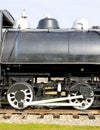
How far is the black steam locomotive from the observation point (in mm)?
11203

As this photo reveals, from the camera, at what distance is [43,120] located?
9.89 m

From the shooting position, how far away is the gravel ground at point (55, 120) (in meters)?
9.48

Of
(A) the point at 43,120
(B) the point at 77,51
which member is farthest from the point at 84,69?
(A) the point at 43,120

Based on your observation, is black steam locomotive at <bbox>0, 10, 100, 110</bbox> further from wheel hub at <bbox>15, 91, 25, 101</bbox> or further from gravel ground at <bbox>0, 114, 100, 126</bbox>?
gravel ground at <bbox>0, 114, 100, 126</bbox>

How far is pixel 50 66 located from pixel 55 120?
2.37 meters

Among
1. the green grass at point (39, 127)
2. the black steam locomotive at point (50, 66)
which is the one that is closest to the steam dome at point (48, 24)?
the black steam locomotive at point (50, 66)

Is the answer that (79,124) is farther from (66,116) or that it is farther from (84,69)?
(84,69)

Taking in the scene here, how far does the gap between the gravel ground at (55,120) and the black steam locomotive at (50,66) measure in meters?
0.82

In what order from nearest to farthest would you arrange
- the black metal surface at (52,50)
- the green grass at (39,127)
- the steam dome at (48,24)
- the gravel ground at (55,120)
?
1. the green grass at (39,127)
2. the gravel ground at (55,120)
3. the black metal surface at (52,50)
4. the steam dome at (48,24)

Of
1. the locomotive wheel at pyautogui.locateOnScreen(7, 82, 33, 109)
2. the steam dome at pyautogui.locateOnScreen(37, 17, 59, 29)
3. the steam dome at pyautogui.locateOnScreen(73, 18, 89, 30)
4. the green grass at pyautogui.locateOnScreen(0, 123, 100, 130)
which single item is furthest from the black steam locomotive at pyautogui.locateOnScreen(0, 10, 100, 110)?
the green grass at pyautogui.locateOnScreen(0, 123, 100, 130)

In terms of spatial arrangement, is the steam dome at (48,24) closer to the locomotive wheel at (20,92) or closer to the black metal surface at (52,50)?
the black metal surface at (52,50)

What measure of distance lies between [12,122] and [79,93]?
9.80ft

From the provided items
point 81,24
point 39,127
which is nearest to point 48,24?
point 81,24

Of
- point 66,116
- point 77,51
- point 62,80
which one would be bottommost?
point 66,116
